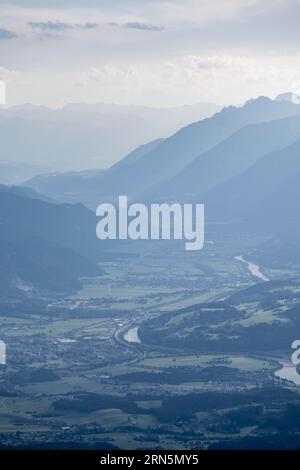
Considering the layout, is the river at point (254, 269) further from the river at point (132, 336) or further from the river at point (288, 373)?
the river at point (288, 373)

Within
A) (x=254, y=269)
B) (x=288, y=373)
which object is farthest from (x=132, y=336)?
(x=254, y=269)

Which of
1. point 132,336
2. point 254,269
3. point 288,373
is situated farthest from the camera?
point 254,269

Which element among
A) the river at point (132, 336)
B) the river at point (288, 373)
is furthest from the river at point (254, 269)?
the river at point (288, 373)

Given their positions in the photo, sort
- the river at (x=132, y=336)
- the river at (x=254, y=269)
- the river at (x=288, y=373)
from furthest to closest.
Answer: the river at (x=254, y=269) < the river at (x=132, y=336) < the river at (x=288, y=373)

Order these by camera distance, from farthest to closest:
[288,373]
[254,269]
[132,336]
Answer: [254,269], [132,336], [288,373]

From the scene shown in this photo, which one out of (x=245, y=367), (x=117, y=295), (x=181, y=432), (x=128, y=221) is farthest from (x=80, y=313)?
(x=128, y=221)

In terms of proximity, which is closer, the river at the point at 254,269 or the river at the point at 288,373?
the river at the point at 288,373

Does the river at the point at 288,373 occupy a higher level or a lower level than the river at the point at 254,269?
lower

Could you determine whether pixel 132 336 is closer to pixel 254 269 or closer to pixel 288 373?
Answer: pixel 288 373

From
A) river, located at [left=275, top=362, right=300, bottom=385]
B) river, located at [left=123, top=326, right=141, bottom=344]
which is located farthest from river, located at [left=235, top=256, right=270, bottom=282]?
river, located at [left=275, top=362, right=300, bottom=385]

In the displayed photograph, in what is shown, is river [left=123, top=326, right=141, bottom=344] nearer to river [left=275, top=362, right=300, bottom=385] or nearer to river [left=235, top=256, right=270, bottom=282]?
river [left=275, top=362, right=300, bottom=385]

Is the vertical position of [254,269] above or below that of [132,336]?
above
